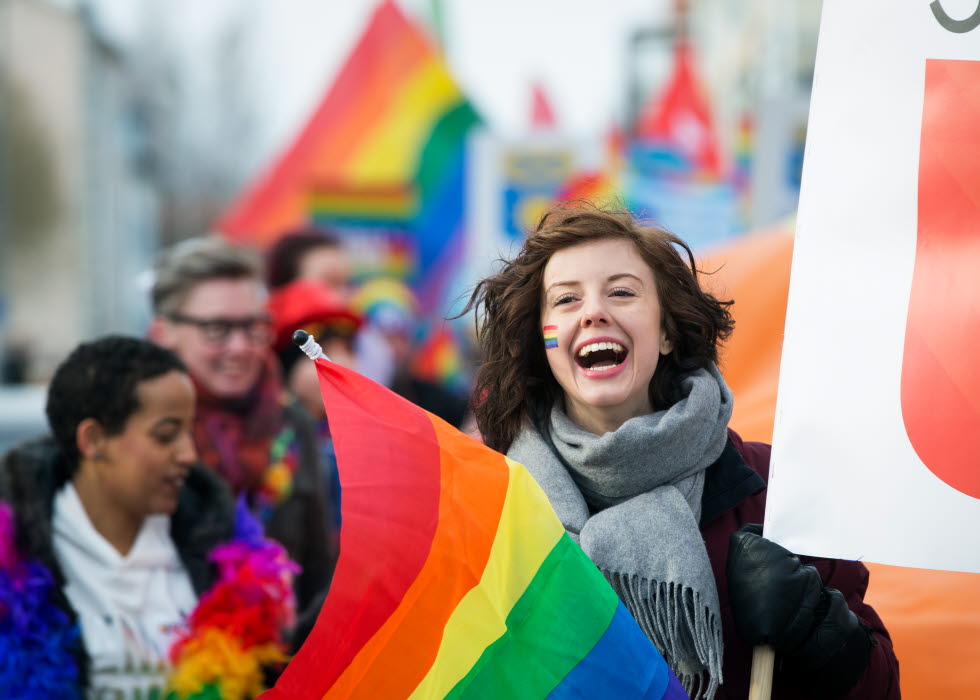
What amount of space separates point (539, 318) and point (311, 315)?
2426 millimetres

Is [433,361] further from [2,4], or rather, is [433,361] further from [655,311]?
[2,4]

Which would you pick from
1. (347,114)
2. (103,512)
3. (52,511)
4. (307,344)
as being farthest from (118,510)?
(347,114)

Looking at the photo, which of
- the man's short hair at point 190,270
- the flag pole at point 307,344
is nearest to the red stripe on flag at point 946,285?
the flag pole at point 307,344

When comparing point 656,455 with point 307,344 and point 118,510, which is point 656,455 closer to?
point 307,344

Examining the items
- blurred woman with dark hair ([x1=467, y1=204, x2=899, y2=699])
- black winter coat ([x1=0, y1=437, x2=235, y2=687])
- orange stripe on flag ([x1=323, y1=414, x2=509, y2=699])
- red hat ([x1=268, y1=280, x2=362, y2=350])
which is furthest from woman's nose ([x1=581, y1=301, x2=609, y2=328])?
red hat ([x1=268, y1=280, x2=362, y2=350])

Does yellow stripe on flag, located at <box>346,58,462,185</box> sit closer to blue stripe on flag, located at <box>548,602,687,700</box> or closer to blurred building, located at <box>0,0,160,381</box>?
blue stripe on flag, located at <box>548,602,687,700</box>

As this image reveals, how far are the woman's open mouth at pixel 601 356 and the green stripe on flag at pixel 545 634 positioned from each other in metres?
0.46

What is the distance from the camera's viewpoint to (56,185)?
26.6 meters

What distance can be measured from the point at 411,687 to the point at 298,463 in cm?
210

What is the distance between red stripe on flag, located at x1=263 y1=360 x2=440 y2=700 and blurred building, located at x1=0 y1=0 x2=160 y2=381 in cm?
2446

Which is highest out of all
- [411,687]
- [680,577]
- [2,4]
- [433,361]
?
[2,4]

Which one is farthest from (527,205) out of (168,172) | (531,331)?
(168,172)

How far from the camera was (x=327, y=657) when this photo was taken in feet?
6.42

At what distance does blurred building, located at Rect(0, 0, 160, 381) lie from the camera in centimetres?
2612
